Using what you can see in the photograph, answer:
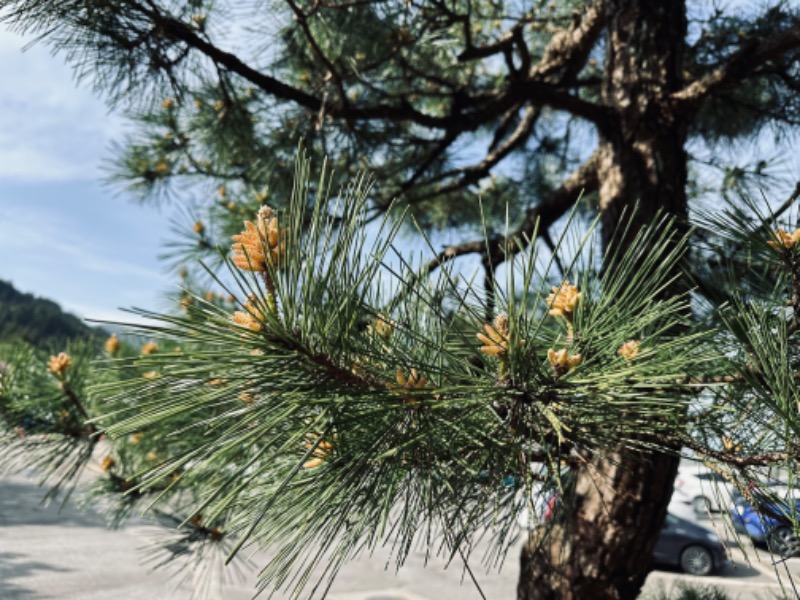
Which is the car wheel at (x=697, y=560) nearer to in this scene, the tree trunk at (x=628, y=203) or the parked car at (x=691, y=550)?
the parked car at (x=691, y=550)

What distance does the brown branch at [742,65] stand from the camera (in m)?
0.98

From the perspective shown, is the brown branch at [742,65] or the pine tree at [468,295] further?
the brown branch at [742,65]

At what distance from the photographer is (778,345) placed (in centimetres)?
56

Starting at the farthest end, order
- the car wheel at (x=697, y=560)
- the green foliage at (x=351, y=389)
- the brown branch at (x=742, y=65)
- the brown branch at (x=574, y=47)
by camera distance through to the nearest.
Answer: the car wheel at (x=697, y=560) < the brown branch at (x=574, y=47) < the brown branch at (x=742, y=65) < the green foliage at (x=351, y=389)

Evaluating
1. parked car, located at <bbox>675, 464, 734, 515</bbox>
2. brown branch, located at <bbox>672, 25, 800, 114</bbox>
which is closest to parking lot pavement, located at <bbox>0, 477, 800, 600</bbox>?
parked car, located at <bbox>675, 464, 734, 515</bbox>

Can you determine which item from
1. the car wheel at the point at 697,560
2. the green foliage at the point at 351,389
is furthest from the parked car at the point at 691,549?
the green foliage at the point at 351,389

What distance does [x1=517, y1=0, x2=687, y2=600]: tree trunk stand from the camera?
1.01 meters

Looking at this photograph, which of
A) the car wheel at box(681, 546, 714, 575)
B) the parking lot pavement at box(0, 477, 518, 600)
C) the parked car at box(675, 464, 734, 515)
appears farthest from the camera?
the car wheel at box(681, 546, 714, 575)

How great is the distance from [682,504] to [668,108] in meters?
4.98

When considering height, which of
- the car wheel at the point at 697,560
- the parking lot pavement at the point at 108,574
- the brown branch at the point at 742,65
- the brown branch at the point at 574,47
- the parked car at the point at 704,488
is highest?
the brown branch at the point at 574,47

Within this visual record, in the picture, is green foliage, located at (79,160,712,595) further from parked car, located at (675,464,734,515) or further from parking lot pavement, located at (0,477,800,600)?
parking lot pavement, located at (0,477,800,600)

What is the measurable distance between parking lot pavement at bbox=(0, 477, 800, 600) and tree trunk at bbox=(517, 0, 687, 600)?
161cm

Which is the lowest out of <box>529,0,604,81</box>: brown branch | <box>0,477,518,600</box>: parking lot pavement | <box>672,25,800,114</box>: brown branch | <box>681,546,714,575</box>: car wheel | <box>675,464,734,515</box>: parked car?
<box>0,477,518,600</box>: parking lot pavement

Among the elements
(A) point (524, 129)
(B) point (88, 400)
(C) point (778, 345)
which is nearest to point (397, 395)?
(C) point (778, 345)
